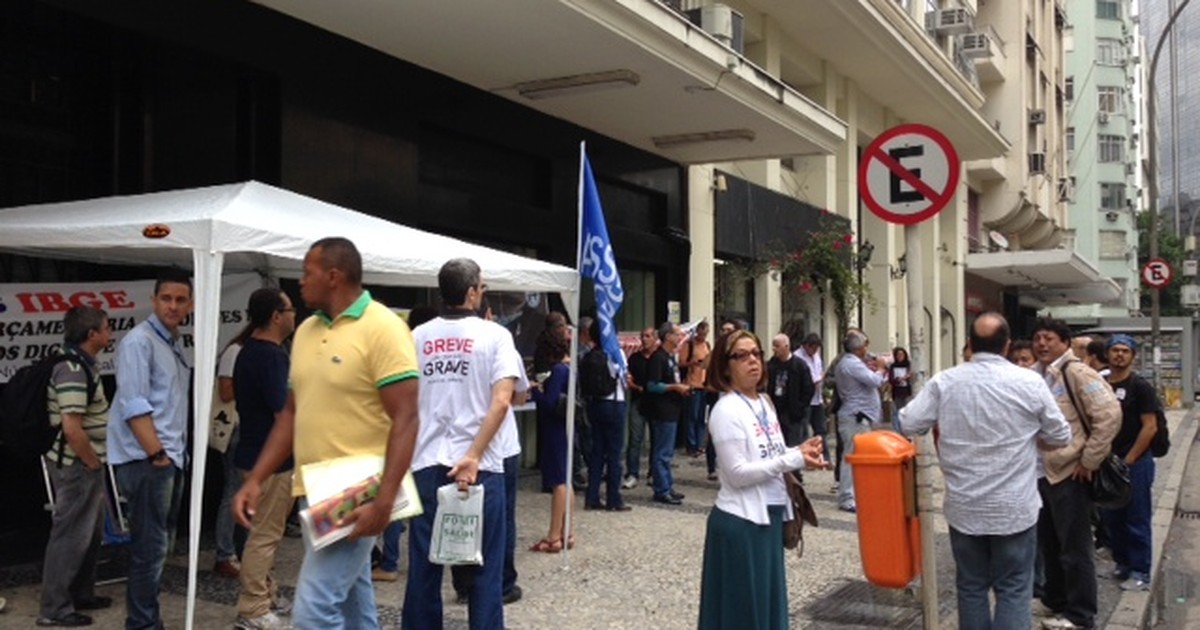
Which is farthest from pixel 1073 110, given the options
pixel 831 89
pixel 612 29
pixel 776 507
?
pixel 776 507

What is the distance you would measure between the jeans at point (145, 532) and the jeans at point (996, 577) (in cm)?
391

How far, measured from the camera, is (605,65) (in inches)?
398

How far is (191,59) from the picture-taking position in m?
8.24

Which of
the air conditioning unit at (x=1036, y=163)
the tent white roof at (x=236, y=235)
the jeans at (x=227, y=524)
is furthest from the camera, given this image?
the air conditioning unit at (x=1036, y=163)

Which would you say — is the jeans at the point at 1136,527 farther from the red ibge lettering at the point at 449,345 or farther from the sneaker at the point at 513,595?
the red ibge lettering at the point at 449,345

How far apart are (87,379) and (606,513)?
5.09 m

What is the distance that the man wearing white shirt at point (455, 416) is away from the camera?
4891 mm

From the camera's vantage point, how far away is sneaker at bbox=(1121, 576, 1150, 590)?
289 inches

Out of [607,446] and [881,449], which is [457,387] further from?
[607,446]

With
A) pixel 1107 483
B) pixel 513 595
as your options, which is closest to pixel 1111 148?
pixel 1107 483

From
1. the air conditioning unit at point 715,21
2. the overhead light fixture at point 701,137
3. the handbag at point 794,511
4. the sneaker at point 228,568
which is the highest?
the air conditioning unit at point 715,21

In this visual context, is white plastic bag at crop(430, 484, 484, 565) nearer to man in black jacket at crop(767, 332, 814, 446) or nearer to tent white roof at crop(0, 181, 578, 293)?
tent white roof at crop(0, 181, 578, 293)

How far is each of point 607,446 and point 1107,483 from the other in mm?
4543

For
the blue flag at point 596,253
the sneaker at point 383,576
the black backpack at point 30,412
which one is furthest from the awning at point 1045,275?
the black backpack at point 30,412
